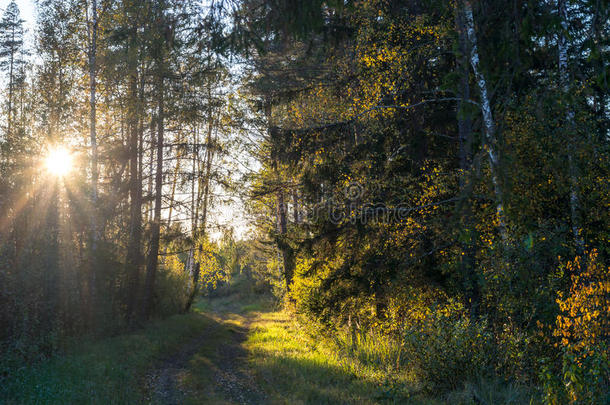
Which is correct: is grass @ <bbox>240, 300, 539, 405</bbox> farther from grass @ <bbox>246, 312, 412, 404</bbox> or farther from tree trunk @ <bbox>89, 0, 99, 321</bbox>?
tree trunk @ <bbox>89, 0, 99, 321</bbox>

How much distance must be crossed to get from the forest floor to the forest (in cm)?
8

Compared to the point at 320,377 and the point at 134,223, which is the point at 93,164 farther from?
the point at 320,377

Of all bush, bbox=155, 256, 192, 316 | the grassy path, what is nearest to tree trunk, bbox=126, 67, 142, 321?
the grassy path

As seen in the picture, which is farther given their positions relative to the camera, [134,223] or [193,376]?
[134,223]

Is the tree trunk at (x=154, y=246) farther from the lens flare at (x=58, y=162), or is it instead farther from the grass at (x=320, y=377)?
the grass at (x=320, y=377)

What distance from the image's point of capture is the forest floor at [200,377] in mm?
7082

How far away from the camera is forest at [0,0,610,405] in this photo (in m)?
5.85

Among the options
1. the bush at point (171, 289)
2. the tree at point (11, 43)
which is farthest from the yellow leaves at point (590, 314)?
the tree at point (11, 43)

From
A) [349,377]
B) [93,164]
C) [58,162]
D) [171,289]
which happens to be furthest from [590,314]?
[171,289]

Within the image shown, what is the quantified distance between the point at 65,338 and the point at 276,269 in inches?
677

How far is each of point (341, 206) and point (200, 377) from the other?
5449 mm

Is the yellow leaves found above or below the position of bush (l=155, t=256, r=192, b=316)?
above

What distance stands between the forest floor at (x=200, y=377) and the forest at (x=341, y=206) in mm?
79

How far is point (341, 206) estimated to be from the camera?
10.3 m
